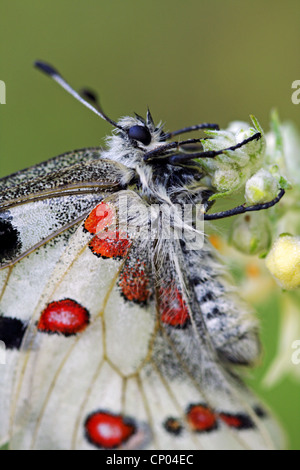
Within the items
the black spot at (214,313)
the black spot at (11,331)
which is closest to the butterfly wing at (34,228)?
the black spot at (11,331)

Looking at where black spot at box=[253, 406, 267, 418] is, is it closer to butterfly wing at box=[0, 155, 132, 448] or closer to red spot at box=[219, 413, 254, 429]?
red spot at box=[219, 413, 254, 429]

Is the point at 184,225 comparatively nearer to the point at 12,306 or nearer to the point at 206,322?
the point at 206,322

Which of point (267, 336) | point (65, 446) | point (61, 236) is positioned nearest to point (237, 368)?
point (65, 446)

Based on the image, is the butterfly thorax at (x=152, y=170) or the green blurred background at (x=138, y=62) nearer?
the butterfly thorax at (x=152, y=170)

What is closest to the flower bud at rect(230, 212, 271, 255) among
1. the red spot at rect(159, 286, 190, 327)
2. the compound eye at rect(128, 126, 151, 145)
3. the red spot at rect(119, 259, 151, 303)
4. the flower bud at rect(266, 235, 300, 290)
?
the flower bud at rect(266, 235, 300, 290)

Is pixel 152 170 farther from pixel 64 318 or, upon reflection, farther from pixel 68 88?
pixel 64 318

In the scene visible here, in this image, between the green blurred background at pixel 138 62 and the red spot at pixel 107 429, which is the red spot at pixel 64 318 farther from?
the green blurred background at pixel 138 62
